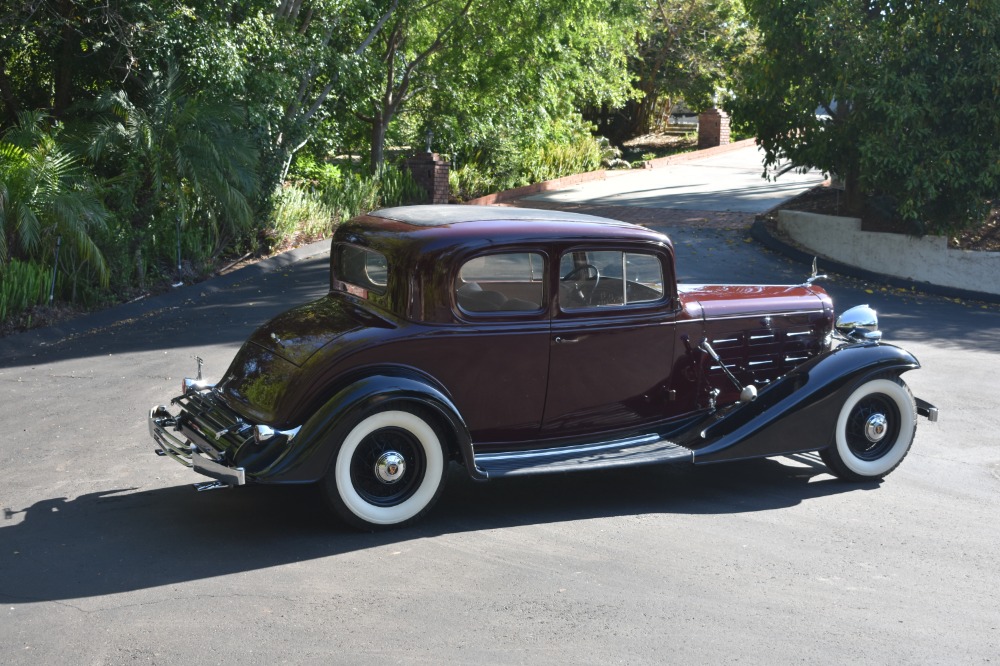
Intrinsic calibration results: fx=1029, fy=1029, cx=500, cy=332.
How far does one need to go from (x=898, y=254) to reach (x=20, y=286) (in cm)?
1184

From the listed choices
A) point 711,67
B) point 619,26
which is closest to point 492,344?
point 619,26

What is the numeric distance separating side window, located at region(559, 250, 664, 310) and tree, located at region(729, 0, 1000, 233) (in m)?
9.20

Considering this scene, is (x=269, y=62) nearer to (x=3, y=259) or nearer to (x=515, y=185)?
(x=3, y=259)

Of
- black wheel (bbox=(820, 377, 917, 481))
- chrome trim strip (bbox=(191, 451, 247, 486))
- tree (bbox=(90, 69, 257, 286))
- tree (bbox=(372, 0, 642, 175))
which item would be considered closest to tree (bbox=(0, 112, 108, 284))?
tree (bbox=(90, 69, 257, 286))

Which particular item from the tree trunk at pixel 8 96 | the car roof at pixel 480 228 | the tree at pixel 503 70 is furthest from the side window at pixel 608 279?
the tree at pixel 503 70

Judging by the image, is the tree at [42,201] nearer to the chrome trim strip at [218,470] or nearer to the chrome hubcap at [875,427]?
the chrome trim strip at [218,470]

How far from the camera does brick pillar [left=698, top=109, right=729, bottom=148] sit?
2941 cm

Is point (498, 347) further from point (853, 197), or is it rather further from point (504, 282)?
point (853, 197)

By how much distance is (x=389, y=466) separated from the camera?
5512mm

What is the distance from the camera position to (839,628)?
4.53 meters

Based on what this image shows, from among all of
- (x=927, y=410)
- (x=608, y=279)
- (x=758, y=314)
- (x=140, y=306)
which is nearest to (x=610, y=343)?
(x=608, y=279)

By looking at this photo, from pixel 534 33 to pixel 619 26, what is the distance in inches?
118

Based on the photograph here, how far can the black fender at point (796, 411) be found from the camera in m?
6.22

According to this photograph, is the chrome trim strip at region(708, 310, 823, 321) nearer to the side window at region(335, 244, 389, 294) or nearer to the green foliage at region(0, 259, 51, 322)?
the side window at region(335, 244, 389, 294)
